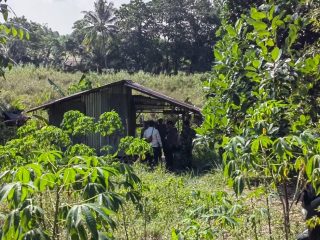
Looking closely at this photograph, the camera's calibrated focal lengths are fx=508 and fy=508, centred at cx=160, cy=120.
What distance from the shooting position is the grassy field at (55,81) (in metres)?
28.0

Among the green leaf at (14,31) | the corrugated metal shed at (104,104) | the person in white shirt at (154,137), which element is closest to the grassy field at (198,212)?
the person in white shirt at (154,137)

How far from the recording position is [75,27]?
63875mm

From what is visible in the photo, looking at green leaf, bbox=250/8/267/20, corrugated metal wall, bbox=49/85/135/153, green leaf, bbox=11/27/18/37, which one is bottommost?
green leaf, bbox=11/27/18/37

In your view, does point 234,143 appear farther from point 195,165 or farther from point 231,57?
point 195,165

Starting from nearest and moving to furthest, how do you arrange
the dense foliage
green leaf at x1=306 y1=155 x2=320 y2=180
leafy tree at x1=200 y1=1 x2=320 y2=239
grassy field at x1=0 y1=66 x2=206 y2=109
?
green leaf at x1=306 y1=155 x2=320 y2=180 → leafy tree at x1=200 y1=1 x2=320 y2=239 → grassy field at x1=0 y1=66 x2=206 y2=109 → the dense foliage

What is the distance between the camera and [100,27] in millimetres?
58219

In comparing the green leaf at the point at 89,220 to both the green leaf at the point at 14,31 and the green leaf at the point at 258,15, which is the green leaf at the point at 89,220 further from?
the green leaf at the point at 258,15

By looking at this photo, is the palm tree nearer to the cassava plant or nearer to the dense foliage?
the dense foliage

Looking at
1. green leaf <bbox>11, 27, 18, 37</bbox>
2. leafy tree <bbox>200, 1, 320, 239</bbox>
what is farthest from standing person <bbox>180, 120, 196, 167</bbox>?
green leaf <bbox>11, 27, 18, 37</bbox>

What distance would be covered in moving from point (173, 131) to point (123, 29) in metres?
43.7

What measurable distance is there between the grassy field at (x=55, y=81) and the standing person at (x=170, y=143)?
39.8 feet

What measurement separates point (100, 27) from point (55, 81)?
1062 inches

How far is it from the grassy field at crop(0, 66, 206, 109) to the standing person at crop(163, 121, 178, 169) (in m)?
12.1

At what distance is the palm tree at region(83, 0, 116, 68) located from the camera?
5625 centimetres
